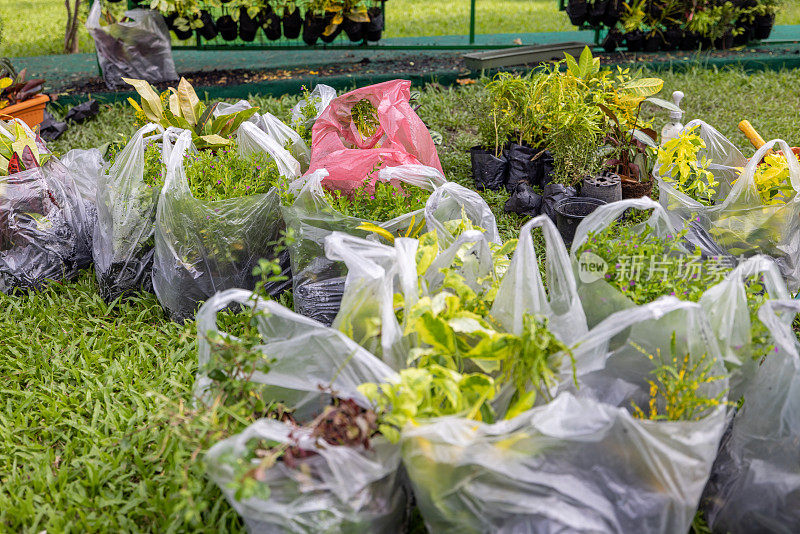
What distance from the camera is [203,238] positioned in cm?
223

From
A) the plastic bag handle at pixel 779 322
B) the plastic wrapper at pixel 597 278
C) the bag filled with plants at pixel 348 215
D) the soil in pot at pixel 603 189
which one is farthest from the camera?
the soil in pot at pixel 603 189

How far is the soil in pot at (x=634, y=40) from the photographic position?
595cm

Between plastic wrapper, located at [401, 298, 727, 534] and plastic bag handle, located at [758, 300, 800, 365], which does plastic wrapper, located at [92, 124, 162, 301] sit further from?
plastic bag handle, located at [758, 300, 800, 365]

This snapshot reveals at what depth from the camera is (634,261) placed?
5.41 ft

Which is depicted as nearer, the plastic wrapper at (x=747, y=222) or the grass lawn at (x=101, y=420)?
the grass lawn at (x=101, y=420)

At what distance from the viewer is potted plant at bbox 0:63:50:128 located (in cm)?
348

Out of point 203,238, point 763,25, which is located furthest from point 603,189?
point 763,25

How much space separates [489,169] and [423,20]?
586 centimetres

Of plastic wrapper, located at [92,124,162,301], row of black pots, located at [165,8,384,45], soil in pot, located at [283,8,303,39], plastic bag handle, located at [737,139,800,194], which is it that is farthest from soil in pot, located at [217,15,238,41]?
plastic bag handle, located at [737,139,800,194]

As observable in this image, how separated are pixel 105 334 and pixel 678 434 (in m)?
Result: 1.89

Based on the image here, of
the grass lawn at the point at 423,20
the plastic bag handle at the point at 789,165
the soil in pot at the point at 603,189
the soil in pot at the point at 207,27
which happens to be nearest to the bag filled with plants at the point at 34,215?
the soil in pot at the point at 603,189

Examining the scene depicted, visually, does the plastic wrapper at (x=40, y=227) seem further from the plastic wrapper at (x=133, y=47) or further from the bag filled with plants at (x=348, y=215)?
the plastic wrapper at (x=133, y=47)

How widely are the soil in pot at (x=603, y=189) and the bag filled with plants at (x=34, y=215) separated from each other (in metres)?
2.11

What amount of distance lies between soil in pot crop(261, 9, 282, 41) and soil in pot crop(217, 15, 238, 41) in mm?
264
